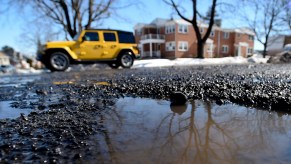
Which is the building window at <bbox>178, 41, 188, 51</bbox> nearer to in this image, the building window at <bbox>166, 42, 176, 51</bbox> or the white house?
the building window at <bbox>166, 42, 176, 51</bbox>

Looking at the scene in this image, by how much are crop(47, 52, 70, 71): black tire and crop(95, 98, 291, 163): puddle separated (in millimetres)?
8593

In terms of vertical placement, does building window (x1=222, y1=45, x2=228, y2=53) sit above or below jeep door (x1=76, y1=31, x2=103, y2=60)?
above

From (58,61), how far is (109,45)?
9.00ft

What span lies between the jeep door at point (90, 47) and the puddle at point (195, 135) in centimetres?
896

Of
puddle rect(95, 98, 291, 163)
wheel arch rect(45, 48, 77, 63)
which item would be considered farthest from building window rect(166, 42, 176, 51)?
puddle rect(95, 98, 291, 163)

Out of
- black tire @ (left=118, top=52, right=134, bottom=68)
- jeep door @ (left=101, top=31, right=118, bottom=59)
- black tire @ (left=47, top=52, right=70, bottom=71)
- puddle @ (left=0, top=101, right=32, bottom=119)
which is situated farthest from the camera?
black tire @ (left=118, top=52, right=134, bottom=68)

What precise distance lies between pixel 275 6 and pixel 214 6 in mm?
20609

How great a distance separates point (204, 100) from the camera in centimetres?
Result: 293

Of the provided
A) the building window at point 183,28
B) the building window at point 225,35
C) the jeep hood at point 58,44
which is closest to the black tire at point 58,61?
the jeep hood at point 58,44

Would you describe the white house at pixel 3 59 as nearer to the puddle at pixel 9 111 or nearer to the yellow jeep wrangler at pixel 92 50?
the yellow jeep wrangler at pixel 92 50

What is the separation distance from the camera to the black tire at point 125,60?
12070 millimetres

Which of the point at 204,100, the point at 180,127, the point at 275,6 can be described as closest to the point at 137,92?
the point at 204,100

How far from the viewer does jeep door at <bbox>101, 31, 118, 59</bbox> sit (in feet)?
37.8

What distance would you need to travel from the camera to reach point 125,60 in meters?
12.3
